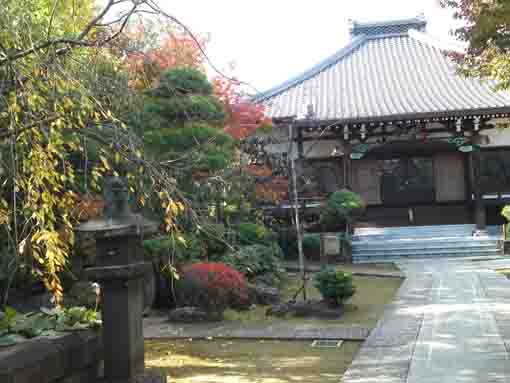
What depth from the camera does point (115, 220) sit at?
15.1 feet

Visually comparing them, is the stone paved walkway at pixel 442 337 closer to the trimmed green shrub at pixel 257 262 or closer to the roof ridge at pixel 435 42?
the trimmed green shrub at pixel 257 262

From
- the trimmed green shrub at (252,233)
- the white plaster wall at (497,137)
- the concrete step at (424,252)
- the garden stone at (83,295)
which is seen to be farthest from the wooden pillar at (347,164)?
the garden stone at (83,295)

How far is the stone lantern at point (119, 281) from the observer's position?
4438 mm

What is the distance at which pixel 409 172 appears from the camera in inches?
753

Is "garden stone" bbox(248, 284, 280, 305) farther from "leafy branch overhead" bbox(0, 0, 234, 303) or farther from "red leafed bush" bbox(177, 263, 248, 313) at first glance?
"leafy branch overhead" bbox(0, 0, 234, 303)

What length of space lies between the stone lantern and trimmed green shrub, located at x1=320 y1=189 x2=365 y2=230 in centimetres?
1219

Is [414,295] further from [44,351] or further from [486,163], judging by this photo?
[486,163]

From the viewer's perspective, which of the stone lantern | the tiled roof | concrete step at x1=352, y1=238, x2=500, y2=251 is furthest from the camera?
the tiled roof

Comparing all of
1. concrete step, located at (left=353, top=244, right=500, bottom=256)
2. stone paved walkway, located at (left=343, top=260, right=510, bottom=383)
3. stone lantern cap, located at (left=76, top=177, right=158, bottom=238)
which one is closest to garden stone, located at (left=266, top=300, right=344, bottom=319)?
stone paved walkway, located at (left=343, top=260, right=510, bottom=383)

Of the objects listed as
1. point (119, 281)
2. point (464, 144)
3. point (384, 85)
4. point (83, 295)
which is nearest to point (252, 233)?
point (83, 295)

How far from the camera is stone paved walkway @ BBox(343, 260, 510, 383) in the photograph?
195 inches

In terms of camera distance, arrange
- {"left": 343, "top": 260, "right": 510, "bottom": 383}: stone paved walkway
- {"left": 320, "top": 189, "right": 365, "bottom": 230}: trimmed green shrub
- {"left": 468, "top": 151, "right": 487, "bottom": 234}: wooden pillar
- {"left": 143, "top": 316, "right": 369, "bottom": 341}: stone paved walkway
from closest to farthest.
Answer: {"left": 343, "top": 260, "right": 510, "bottom": 383}: stone paved walkway < {"left": 143, "top": 316, "right": 369, "bottom": 341}: stone paved walkway < {"left": 320, "top": 189, "right": 365, "bottom": 230}: trimmed green shrub < {"left": 468, "top": 151, "right": 487, "bottom": 234}: wooden pillar

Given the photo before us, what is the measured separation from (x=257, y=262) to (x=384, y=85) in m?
11.8

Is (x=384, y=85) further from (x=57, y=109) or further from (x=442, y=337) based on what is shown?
(x=57, y=109)
